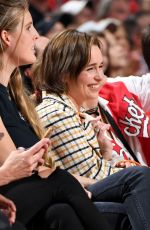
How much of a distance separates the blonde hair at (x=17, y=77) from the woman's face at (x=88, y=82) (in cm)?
32

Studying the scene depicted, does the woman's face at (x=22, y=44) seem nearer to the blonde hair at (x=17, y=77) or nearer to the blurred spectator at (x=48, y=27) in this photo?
the blonde hair at (x=17, y=77)

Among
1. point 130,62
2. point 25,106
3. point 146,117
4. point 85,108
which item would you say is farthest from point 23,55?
point 130,62

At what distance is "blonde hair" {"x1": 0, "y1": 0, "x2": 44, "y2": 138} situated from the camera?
11.4 ft

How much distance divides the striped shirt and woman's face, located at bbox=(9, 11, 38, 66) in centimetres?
31

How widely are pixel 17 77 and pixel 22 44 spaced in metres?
0.21

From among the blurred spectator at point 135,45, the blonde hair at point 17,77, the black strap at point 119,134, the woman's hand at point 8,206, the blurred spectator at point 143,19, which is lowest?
the blurred spectator at point 135,45

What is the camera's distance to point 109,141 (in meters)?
3.90

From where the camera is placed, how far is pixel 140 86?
4.43 meters

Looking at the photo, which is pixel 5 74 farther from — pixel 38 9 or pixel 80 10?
pixel 80 10

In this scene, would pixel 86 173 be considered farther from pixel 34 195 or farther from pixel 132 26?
pixel 132 26

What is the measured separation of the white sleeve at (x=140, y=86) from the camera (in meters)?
4.39

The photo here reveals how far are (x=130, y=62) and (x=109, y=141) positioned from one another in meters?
3.83

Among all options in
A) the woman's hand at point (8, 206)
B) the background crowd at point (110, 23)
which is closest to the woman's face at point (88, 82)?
the woman's hand at point (8, 206)

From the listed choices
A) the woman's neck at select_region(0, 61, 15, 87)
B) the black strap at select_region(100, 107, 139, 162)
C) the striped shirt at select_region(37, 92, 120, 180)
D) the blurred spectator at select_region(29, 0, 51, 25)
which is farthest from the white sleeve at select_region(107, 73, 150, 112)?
the blurred spectator at select_region(29, 0, 51, 25)
